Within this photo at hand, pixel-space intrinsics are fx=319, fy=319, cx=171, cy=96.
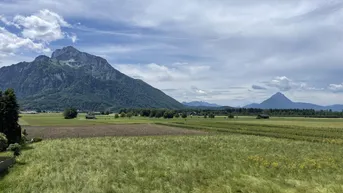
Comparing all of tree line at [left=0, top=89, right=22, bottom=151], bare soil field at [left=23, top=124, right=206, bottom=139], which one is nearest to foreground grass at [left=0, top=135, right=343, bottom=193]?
tree line at [left=0, top=89, right=22, bottom=151]

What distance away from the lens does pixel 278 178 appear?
841 inches

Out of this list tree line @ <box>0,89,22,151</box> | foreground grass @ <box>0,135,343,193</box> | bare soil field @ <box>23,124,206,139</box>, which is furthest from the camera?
bare soil field @ <box>23,124,206,139</box>

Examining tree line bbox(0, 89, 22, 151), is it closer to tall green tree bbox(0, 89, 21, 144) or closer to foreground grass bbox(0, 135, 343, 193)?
tall green tree bbox(0, 89, 21, 144)

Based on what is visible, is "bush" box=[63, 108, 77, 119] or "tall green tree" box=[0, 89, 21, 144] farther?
"bush" box=[63, 108, 77, 119]

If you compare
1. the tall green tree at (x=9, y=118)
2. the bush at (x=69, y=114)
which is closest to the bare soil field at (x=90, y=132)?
the tall green tree at (x=9, y=118)

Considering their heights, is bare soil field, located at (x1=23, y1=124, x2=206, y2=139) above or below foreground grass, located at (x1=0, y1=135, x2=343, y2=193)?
below

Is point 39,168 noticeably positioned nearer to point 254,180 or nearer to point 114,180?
point 114,180

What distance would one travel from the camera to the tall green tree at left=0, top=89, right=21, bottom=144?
162 ft

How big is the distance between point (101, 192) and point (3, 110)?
131 ft

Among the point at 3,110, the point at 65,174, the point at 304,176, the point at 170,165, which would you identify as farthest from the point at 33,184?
the point at 3,110

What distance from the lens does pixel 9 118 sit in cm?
5050

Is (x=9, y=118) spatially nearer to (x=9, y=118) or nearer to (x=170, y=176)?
(x=9, y=118)

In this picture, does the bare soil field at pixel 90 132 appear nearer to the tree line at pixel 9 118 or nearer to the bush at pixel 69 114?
the tree line at pixel 9 118

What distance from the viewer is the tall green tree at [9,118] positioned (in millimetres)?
49250
